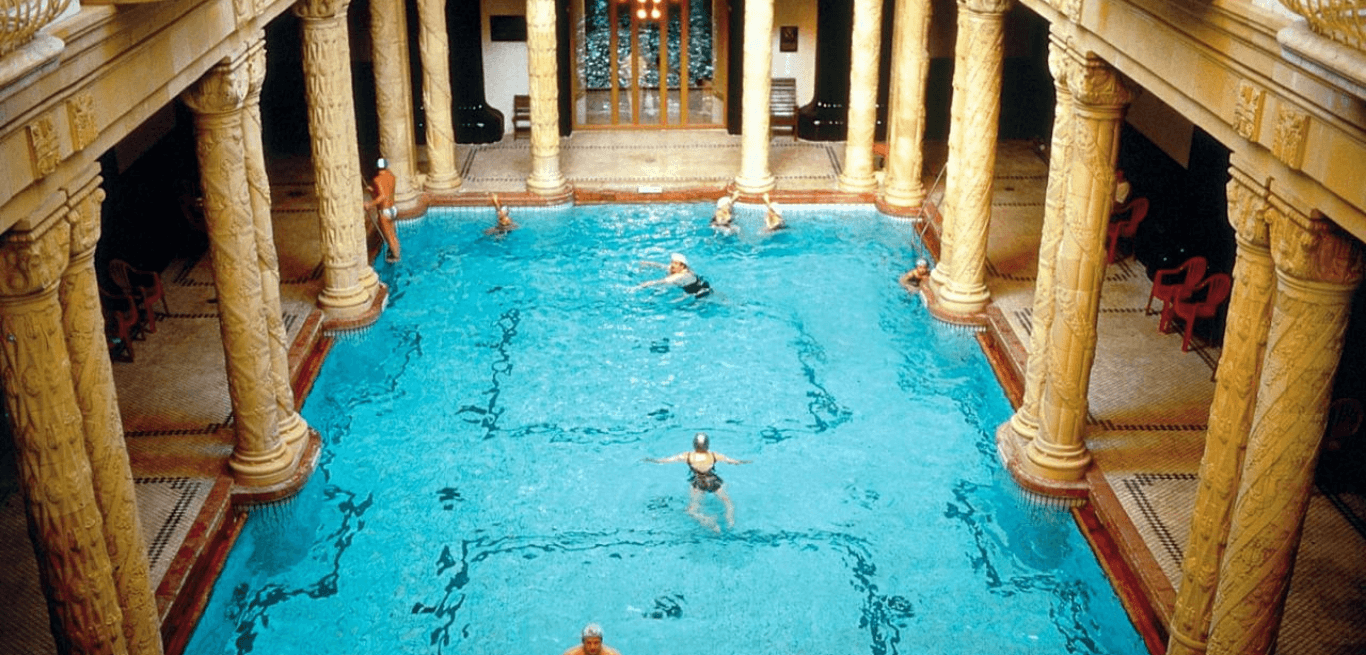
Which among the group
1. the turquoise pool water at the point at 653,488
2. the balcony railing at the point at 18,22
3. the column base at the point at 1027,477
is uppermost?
the balcony railing at the point at 18,22

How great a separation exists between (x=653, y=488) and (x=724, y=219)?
17.3 ft

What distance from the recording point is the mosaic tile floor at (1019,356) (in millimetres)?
7250

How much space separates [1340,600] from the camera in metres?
7.17

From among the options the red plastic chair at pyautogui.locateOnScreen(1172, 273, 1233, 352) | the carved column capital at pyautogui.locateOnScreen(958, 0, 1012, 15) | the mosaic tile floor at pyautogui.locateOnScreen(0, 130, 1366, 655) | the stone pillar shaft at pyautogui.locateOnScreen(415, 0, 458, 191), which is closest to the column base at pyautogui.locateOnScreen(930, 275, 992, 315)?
the mosaic tile floor at pyautogui.locateOnScreen(0, 130, 1366, 655)

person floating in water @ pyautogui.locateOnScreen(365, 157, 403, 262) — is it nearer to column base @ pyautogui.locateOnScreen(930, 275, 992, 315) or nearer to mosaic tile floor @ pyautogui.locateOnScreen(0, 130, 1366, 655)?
mosaic tile floor @ pyautogui.locateOnScreen(0, 130, 1366, 655)

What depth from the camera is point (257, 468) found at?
852 cm

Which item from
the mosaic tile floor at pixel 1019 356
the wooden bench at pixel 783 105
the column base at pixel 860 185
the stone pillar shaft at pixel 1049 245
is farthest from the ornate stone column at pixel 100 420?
the wooden bench at pixel 783 105

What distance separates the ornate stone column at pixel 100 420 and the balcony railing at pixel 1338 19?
4570mm

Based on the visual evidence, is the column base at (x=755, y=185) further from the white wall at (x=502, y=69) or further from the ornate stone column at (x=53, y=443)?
the ornate stone column at (x=53, y=443)

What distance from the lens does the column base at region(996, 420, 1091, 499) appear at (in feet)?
28.0

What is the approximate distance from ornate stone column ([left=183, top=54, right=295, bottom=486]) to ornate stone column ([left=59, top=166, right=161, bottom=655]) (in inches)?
75.8

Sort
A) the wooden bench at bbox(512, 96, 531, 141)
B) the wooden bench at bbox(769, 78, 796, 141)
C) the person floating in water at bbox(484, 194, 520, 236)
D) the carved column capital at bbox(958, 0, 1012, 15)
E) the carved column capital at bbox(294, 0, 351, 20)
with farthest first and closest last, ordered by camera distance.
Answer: the wooden bench at bbox(769, 78, 796, 141), the wooden bench at bbox(512, 96, 531, 141), the person floating in water at bbox(484, 194, 520, 236), the carved column capital at bbox(294, 0, 351, 20), the carved column capital at bbox(958, 0, 1012, 15)

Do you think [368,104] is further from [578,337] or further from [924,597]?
[924,597]

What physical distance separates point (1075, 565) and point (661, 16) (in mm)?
10115
